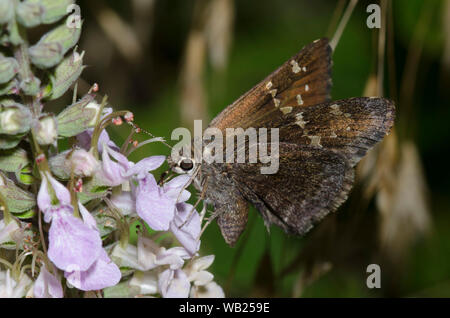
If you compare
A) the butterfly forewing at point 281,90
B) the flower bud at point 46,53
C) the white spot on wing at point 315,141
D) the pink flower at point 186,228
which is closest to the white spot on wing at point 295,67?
the butterfly forewing at point 281,90

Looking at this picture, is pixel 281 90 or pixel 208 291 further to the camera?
pixel 281 90

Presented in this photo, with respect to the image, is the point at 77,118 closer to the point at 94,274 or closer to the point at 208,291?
the point at 94,274

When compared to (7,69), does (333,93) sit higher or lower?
higher

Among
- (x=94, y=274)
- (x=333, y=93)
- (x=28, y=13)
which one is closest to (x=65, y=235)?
(x=94, y=274)

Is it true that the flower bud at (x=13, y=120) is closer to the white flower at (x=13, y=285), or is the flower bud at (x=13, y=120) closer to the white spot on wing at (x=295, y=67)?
the white flower at (x=13, y=285)

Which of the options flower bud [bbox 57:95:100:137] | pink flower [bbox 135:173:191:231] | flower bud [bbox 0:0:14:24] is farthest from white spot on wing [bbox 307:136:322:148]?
flower bud [bbox 0:0:14:24]
